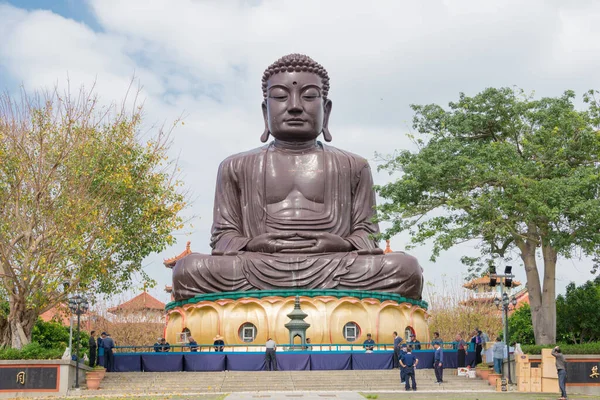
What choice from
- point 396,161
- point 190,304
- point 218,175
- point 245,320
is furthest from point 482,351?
point 218,175

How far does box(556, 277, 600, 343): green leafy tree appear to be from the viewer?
71.1ft

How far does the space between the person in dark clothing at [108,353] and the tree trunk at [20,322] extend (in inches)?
67.7

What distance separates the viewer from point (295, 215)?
24656 millimetres

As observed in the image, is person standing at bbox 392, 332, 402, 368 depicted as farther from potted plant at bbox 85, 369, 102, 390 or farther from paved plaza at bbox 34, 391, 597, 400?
potted plant at bbox 85, 369, 102, 390

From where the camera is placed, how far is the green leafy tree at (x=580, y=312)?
21.7 m

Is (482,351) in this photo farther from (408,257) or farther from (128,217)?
(128,217)

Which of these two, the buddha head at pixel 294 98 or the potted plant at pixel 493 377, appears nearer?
the potted plant at pixel 493 377

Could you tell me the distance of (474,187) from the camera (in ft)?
60.5

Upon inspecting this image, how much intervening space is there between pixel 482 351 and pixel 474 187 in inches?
153

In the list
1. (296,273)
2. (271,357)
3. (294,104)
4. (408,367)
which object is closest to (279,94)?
(294,104)

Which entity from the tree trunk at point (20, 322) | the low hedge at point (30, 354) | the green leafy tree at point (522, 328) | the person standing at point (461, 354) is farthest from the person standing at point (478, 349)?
the tree trunk at point (20, 322)

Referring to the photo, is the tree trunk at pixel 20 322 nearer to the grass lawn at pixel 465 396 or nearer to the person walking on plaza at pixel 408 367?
the grass lawn at pixel 465 396

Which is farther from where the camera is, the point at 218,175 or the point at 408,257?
the point at 218,175

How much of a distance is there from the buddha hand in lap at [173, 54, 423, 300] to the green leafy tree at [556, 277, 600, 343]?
3.99m
